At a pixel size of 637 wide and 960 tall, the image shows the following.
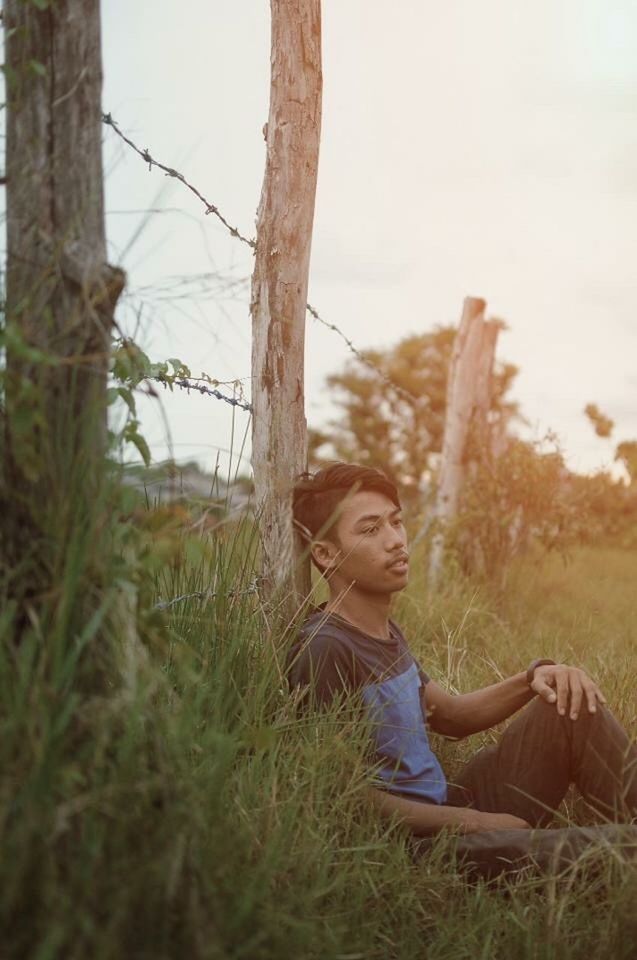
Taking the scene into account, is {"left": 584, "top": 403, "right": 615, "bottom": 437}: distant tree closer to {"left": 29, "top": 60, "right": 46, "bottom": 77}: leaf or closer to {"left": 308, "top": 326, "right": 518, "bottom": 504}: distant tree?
{"left": 29, "top": 60, "right": 46, "bottom": 77}: leaf

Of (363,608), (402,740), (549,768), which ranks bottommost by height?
(549,768)

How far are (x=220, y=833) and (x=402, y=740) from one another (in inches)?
53.3

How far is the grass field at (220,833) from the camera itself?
190 cm

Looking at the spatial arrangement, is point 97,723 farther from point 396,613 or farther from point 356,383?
point 356,383

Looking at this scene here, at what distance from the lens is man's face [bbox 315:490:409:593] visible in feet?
12.2

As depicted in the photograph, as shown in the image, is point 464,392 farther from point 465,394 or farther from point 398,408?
point 398,408

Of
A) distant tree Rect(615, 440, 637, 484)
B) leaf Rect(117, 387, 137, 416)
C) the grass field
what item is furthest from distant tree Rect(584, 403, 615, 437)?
leaf Rect(117, 387, 137, 416)

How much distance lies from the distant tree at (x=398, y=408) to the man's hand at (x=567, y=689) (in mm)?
24720

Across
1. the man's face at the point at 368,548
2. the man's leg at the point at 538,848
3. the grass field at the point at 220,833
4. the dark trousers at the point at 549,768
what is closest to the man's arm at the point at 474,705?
the dark trousers at the point at 549,768

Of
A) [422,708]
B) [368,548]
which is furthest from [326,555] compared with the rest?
[422,708]

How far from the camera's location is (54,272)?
234cm

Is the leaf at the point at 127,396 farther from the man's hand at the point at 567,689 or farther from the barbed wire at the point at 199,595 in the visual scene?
the man's hand at the point at 567,689

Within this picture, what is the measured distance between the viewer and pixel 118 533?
7.47 ft

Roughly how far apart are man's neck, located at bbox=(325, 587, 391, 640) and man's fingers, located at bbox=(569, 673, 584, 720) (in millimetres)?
632
